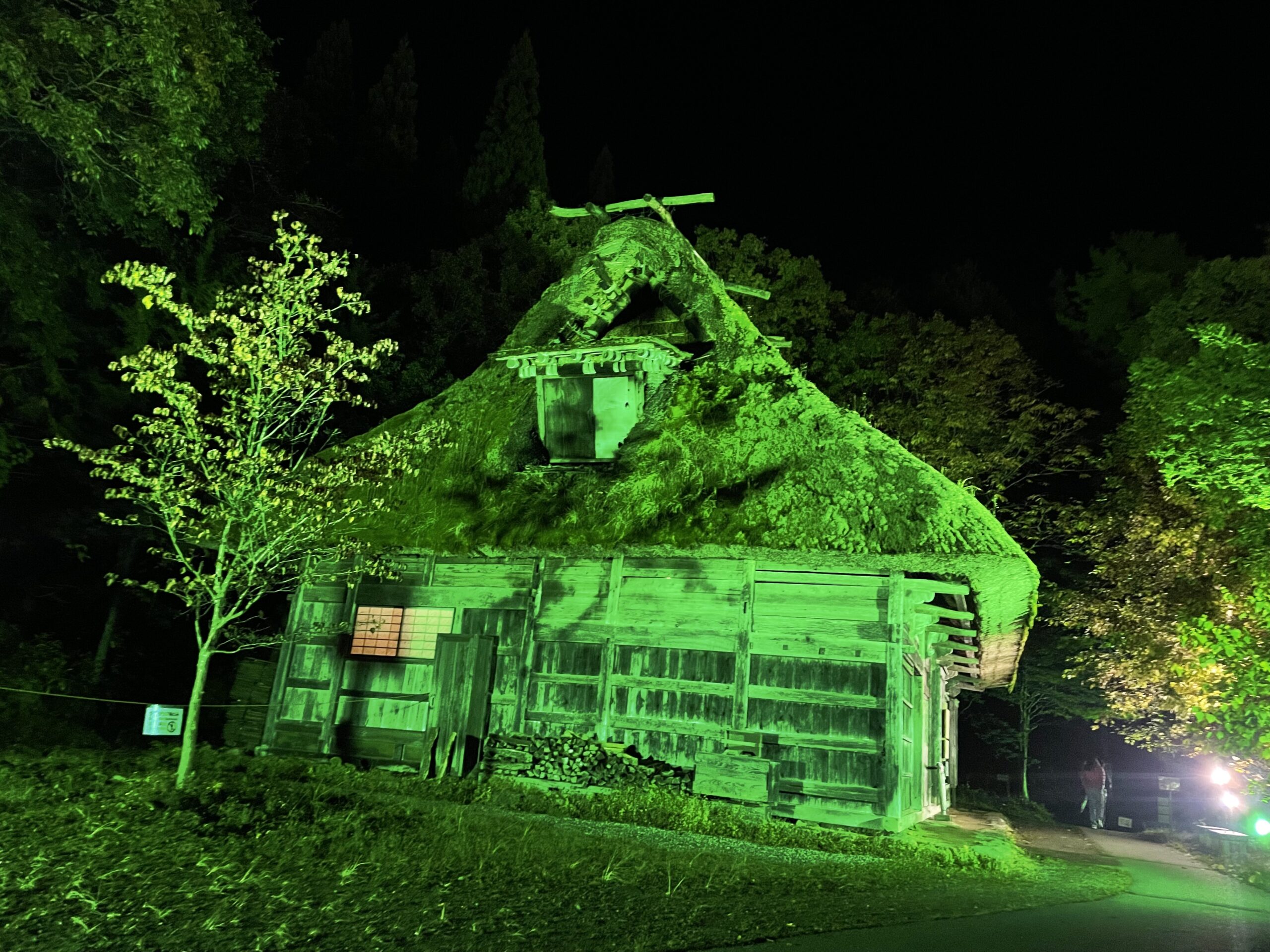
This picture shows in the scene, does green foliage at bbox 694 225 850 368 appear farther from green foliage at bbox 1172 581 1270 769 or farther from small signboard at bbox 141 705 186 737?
small signboard at bbox 141 705 186 737

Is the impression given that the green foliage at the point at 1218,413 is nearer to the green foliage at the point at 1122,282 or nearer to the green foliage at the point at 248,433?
the green foliage at the point at 248,433

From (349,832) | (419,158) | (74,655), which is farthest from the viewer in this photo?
(419,158)

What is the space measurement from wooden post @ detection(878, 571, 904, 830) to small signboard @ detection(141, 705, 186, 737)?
822cm

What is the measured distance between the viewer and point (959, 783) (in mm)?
29844

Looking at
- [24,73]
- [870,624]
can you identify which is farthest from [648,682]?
[24,73]

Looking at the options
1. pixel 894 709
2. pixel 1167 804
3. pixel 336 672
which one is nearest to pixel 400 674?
pixel 336 672

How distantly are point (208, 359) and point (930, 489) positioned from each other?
8.72 metres

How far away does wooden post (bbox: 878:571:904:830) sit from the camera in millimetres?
10156

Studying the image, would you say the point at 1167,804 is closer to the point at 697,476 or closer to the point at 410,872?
the point at 697,476

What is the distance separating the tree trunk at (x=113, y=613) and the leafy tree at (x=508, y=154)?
954 inches

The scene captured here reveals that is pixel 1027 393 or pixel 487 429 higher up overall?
pixel 1027 393

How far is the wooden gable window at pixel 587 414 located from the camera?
44.4 ft

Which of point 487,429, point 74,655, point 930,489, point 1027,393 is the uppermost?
point 1027,393

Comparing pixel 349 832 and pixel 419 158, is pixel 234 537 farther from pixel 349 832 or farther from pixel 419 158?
pixel 419 158
